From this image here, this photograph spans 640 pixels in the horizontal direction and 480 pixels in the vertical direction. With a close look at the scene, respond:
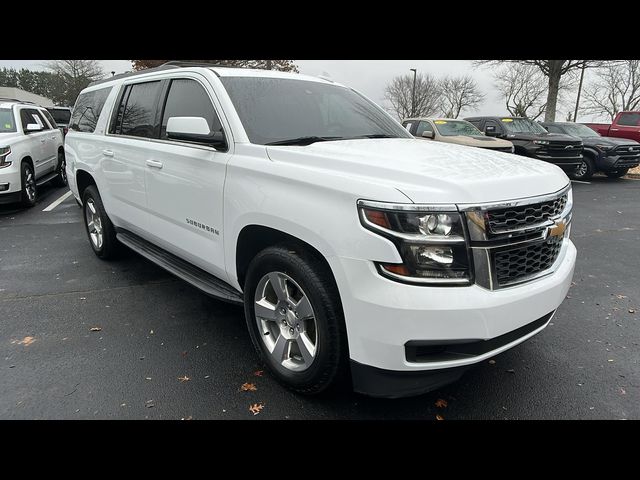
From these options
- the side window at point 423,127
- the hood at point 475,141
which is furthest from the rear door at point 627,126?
the side window at point 423,127

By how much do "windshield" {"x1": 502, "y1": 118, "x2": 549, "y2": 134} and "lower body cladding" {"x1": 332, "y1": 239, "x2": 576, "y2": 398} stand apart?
12.6 m

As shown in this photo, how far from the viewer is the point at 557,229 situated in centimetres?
241

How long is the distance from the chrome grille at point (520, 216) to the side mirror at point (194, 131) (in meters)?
1.77

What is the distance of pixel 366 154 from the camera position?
8.33 ft

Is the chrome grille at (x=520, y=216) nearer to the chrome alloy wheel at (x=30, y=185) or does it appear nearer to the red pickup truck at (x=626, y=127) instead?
the chrome alloy wheel at (x=30, y=185)

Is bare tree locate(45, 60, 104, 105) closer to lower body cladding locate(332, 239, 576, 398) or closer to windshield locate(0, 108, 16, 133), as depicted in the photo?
windshield locate(0, 108, 16, 133)

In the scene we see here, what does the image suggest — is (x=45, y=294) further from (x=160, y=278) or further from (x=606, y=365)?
(x=606, y=365)

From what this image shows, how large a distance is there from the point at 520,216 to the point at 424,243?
1.93ft

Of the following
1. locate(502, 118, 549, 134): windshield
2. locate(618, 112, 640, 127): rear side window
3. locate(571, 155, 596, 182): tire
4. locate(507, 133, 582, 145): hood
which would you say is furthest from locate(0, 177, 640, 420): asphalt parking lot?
locate(618, 112, 640, 127): rear side window

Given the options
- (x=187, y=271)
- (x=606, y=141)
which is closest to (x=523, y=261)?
(x=187, y=271)

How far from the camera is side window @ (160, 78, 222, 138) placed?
314cm

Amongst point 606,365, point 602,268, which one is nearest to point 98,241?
point 606,365
